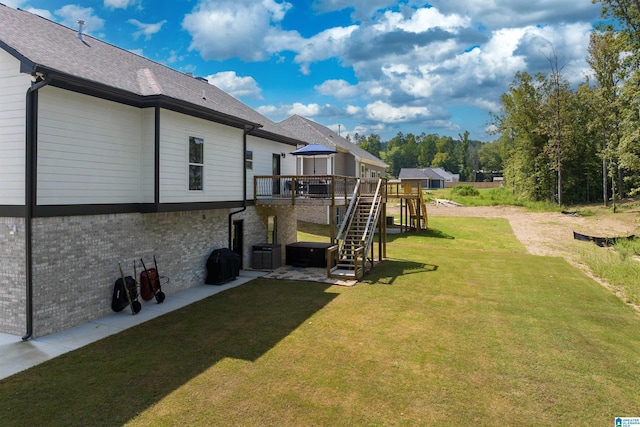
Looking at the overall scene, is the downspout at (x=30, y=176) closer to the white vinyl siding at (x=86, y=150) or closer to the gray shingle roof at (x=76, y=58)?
the white vinyl siding at (x=86, y=150)

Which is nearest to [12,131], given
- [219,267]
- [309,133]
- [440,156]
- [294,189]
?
[219,267]

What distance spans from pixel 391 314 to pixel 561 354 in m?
3.47

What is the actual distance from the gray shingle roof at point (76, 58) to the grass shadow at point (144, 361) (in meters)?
5.21

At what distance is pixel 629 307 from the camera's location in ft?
31.6

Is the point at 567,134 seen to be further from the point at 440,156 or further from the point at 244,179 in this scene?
the point at 440,156

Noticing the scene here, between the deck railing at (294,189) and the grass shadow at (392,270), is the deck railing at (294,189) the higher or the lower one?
the higher one

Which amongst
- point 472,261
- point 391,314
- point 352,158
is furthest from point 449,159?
point 391,314

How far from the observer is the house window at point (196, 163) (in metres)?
10.4

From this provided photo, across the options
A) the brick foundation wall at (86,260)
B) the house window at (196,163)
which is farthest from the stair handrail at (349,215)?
the house window at (196,163)

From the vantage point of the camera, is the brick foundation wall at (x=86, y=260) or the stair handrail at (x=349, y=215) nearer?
the brick foundation wall at (x=86, y=260)

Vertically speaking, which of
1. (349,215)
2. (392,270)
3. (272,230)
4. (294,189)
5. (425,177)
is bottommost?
(392,270)

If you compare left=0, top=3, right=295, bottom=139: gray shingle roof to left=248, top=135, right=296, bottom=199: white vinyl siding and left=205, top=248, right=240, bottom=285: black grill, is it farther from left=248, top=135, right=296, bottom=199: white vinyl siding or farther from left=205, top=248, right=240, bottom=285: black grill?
left=205, top=248, right=240, bottom=285: black grill

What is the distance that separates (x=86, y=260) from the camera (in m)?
7.98

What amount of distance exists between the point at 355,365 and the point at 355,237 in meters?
8.24
